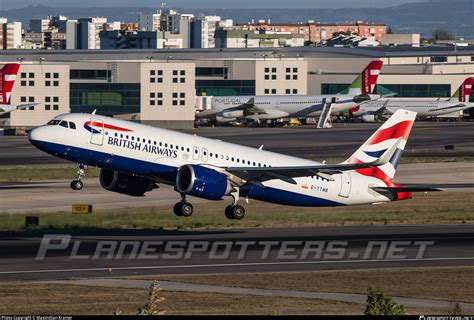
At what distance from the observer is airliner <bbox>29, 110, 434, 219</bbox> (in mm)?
62875

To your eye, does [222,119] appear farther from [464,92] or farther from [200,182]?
[200,182]

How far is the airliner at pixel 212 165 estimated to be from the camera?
62.9 m

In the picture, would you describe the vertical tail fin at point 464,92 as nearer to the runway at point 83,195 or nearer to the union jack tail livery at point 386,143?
the runway at point 83,195

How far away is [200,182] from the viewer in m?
62.2

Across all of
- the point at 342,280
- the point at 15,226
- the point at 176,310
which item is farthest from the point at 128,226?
the point at 176,310

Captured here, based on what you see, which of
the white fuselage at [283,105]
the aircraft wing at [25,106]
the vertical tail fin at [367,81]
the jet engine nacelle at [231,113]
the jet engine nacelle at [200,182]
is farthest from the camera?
the vertical tail fin at [367,81]

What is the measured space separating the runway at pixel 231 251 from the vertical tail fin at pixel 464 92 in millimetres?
130773

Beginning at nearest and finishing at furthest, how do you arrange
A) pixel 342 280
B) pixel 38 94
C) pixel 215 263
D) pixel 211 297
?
1. pixel 211 297
2. pixel 342 280
3. pixel 215 263
4. pixel 38 94

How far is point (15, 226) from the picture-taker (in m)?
66.1

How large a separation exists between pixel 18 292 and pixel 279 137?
110248 millimetres

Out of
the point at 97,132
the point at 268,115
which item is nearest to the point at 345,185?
the point at 97,132

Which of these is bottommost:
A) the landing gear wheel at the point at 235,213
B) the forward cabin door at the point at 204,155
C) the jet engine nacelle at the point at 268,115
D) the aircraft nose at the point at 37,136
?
the jet engine nacelle at the point at 268,115

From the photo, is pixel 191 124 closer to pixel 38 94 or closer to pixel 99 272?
pixel 38 94

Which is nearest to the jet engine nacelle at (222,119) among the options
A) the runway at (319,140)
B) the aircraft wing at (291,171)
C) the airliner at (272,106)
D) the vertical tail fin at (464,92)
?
the airliner at (272,106)
